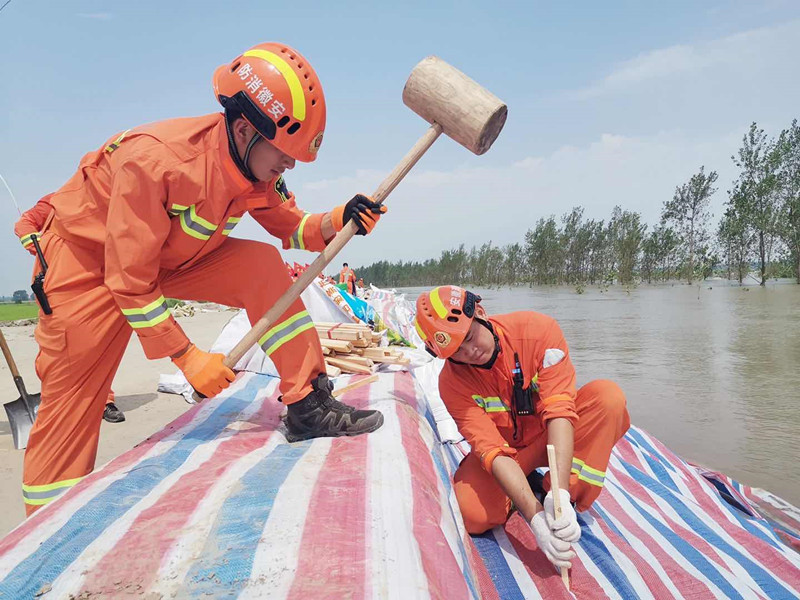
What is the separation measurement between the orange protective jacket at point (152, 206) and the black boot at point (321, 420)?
0.57 m

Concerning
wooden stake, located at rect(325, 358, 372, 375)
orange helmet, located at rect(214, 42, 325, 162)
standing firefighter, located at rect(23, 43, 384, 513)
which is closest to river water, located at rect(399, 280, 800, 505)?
wooden stake, located at rect(325, 358, 372, 375)

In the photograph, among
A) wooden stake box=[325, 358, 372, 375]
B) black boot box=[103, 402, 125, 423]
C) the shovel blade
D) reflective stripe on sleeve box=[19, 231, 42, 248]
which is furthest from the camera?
black boot box=[103, 402, 125, 423]

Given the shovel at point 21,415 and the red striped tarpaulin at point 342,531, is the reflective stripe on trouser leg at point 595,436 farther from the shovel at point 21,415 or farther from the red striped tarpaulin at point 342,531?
the shovel at point 21,415

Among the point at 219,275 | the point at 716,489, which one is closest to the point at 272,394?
the point at 219,275

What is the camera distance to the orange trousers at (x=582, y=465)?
203cm

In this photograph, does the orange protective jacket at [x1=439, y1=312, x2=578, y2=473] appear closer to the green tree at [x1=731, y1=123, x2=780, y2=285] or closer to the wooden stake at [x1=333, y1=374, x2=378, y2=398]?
the wooden stake at [x1=333, y1=374, x2=378, y2=398]

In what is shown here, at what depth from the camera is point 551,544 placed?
5.59 ft

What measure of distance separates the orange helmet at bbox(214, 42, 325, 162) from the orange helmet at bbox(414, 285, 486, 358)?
0.80m

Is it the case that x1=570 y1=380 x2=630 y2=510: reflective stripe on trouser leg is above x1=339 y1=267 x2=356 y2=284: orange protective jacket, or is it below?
below

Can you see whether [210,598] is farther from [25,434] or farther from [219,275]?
[25,434]

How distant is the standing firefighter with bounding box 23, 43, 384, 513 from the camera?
179 centimetres

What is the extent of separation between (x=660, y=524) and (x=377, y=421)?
133 cm

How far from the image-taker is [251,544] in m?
1.17

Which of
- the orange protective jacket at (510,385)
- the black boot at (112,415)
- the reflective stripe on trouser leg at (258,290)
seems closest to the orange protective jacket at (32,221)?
the reflective stripe on trouser leg at (258,290)
